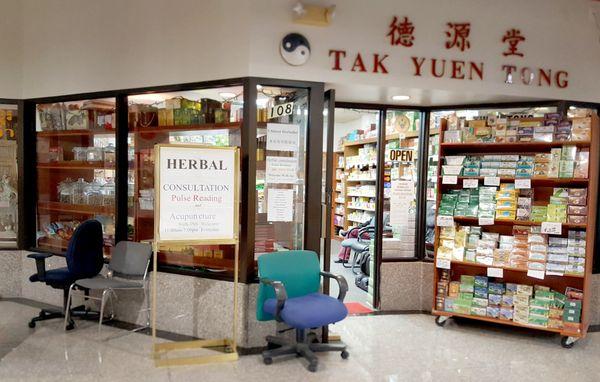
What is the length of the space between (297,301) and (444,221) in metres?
1.86

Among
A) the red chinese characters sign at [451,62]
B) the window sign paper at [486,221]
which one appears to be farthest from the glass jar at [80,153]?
the window sign paper at [486,221]

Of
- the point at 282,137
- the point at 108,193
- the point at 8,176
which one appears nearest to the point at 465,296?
the point at 282,137

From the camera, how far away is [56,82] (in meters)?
4.60

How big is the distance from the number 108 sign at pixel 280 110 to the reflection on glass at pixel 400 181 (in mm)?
1380

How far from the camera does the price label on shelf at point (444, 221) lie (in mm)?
4371

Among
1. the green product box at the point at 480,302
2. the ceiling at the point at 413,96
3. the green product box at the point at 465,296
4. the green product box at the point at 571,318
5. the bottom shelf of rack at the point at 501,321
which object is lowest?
the bottom shelf of rack at the point at 501,321

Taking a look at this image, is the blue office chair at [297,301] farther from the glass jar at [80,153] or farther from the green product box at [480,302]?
the glass jar at [80,153]

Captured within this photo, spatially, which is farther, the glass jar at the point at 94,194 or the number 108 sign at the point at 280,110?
the glass jar at the point at 94,194

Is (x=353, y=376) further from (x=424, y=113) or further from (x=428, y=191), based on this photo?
(x=424, y=113)

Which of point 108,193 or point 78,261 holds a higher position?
point 108,193

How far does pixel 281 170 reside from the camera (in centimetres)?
383

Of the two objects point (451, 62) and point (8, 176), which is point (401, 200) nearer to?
point (451, 62)

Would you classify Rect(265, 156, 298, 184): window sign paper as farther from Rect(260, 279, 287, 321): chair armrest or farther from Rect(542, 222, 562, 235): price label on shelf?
Rect(542, 222, 562, 235): price label on shelf

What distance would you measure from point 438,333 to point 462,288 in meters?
0.52
